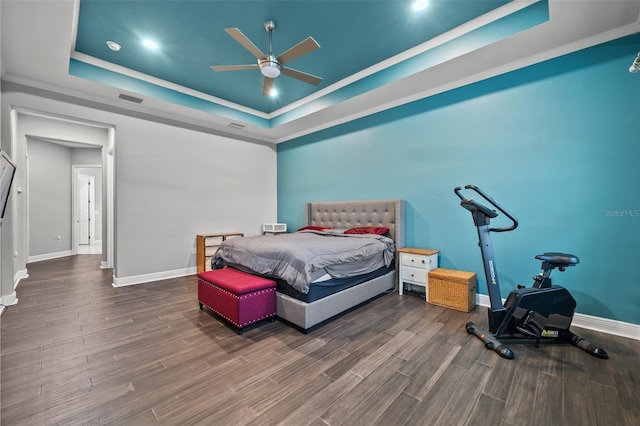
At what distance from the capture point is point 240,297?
8.44ft

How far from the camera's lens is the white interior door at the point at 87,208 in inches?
344

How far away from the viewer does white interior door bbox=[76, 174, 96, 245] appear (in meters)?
8.73

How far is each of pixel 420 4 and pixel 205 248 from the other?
4882 millimetres

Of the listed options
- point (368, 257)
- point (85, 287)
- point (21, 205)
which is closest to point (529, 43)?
point (368, 257)

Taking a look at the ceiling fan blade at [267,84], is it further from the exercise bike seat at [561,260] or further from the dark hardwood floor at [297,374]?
the exercise bike seat at [561,260]

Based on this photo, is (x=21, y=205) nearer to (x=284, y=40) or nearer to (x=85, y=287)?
(x=85, y=287)

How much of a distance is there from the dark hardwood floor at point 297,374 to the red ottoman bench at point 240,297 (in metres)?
0.16

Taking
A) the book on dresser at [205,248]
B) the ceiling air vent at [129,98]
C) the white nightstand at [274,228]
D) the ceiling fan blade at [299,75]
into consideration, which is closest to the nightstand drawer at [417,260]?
the ceiling fan blade at [299,75]

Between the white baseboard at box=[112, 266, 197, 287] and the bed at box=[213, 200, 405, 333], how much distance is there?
1484mm

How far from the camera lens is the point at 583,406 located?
162 centimetres

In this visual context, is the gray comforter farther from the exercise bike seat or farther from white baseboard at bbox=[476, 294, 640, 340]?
white baseboard at bbox=[476, 294, 640, 340]

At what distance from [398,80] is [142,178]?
14.8ft

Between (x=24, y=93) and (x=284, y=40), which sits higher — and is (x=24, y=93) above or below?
below

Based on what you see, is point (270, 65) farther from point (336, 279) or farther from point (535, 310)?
point (535, 310)
